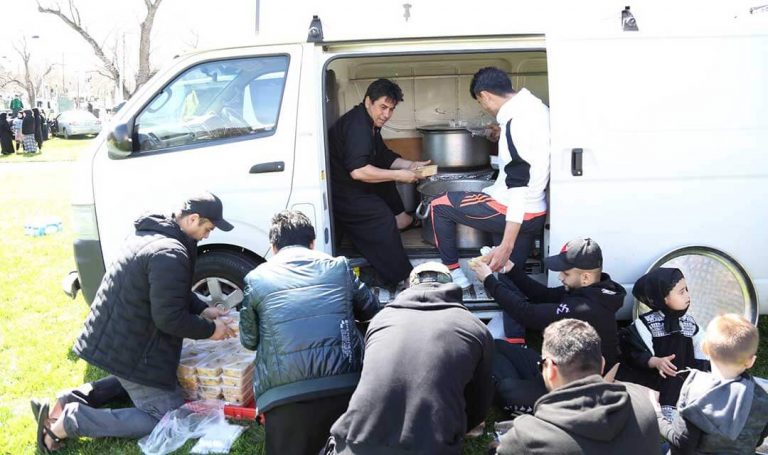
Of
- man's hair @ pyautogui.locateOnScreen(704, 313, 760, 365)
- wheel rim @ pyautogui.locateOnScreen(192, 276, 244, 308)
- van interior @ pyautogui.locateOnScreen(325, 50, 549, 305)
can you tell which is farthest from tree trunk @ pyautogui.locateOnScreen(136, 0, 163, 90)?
man's hair @ pyautogui.locateOnScreen(704, 313, 760, 365)

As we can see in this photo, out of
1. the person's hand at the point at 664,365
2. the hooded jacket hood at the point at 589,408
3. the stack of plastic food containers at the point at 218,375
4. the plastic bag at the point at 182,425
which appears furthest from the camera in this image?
the stack of plastic food containers at the point at 218,375

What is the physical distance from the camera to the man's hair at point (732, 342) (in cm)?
238

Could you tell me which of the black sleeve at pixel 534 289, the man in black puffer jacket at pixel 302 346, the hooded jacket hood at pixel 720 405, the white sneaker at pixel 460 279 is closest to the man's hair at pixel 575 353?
the hooded jacket hood at pixel 720 405

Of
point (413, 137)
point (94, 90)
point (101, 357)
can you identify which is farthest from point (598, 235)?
point (94, 90)

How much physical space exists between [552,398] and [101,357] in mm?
2404

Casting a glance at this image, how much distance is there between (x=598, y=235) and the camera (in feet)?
12.6

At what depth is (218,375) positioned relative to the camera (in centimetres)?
355

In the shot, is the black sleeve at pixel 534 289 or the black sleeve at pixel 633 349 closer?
the black sleeve at pixel 633 349

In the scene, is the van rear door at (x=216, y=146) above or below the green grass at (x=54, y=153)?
below

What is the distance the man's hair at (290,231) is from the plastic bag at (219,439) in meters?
1.05

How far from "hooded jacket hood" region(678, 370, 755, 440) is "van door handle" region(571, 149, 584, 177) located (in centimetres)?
157

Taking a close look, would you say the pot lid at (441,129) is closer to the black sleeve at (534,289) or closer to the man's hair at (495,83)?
the man's hair at (495,83)

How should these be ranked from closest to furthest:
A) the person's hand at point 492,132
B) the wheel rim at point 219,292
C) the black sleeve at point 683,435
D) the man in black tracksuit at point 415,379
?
1. the man in black tracksuit at point 415,379
2. the black sleeve at point 683,435
3. the wheel rim at point 219,292
4. the person's hand at point 492,132

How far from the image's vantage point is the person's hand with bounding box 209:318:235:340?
3488 millimetres
